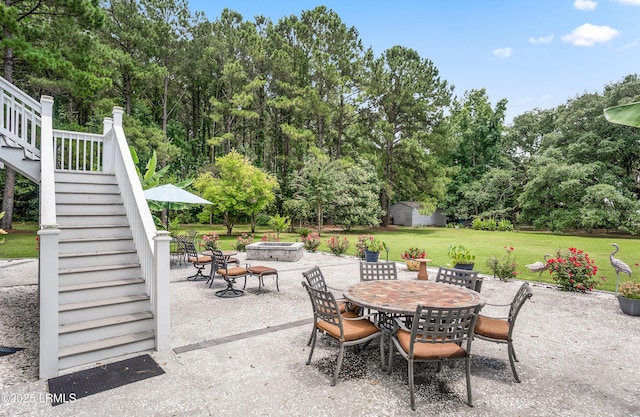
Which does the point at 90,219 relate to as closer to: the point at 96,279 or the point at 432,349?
the point at 96,279

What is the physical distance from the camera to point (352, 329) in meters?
3.91

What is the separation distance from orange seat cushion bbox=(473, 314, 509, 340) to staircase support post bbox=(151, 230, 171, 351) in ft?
12.6

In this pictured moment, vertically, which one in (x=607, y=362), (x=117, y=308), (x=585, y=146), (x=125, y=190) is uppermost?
(x=585, y=146)

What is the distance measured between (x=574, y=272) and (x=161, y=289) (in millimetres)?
9011

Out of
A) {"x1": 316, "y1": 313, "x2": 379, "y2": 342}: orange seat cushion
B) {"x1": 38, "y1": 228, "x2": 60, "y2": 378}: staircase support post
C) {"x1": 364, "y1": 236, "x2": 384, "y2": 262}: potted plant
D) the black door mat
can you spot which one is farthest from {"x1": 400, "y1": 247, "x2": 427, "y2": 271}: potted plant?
{"x1": 38, "y1": 228, "x2": 60, "y2": 378}: staircase support post

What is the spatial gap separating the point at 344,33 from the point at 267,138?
1322 cm

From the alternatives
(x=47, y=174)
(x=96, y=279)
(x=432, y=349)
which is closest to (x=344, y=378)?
(x=432, y=349)

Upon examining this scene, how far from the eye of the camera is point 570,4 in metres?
11.7

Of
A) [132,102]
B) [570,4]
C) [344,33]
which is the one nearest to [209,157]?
[132,102]

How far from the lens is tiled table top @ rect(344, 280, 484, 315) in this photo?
3.80m

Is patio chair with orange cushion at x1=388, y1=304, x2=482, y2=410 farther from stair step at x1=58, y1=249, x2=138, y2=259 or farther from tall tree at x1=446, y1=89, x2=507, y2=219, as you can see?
tall tree at x1=446, y1=89, x2=507, y2=219

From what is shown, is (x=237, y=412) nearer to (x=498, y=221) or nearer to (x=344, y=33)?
(x=344, y=33)

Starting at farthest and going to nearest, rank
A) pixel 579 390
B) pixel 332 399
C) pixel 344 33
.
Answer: pixel 344 33
pixel 579 390
pixel 332 399

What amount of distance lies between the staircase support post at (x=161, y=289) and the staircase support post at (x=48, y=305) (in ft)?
3.41
